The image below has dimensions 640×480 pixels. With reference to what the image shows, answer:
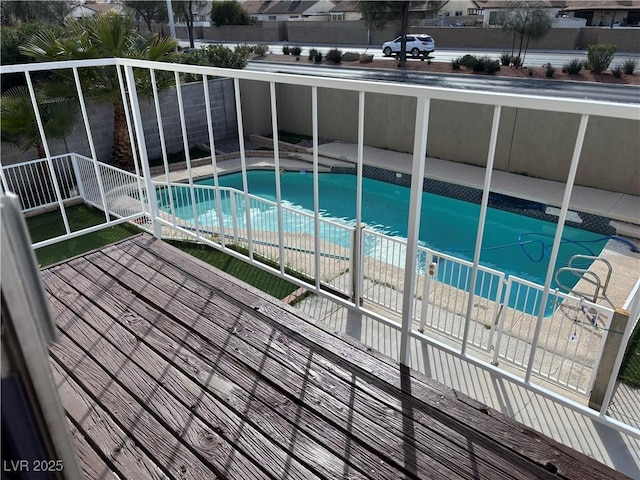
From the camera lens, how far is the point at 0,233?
0.47 meters

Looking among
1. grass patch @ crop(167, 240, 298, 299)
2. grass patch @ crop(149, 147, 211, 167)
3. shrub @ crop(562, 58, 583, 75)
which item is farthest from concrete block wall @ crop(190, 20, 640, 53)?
grass patch @ crop(167, 240, 298, 299)

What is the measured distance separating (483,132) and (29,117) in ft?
31.0

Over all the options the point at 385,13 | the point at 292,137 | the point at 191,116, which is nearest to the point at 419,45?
the point at 385,13

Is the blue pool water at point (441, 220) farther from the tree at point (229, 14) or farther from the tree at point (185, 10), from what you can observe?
the tree at point (229, 14)

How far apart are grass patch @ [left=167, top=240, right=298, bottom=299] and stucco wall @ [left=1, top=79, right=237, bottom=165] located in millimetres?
5636

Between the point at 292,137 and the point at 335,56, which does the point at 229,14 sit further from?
the point at 292,137

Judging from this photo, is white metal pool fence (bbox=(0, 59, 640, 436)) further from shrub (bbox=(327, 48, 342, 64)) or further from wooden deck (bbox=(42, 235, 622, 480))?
shrub (bbox=(327, 48, 342, 64))

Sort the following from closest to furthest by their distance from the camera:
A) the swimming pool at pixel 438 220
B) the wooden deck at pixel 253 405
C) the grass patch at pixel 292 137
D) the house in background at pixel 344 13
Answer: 1. the wooden deck at pixel 253 405
2. the swimming pool at pixel 438 220
3. the grass patch at pixel 292 137
4. the house in background at pixel 344 13

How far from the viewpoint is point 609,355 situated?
331cm

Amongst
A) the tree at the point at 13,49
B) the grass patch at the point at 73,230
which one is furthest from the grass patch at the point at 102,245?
the tree at the point at 13,49

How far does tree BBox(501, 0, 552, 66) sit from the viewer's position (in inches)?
829

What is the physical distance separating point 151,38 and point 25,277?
10128 mm

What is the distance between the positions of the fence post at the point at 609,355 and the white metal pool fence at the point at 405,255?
56 mm

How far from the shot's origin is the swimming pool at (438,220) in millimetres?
8367
